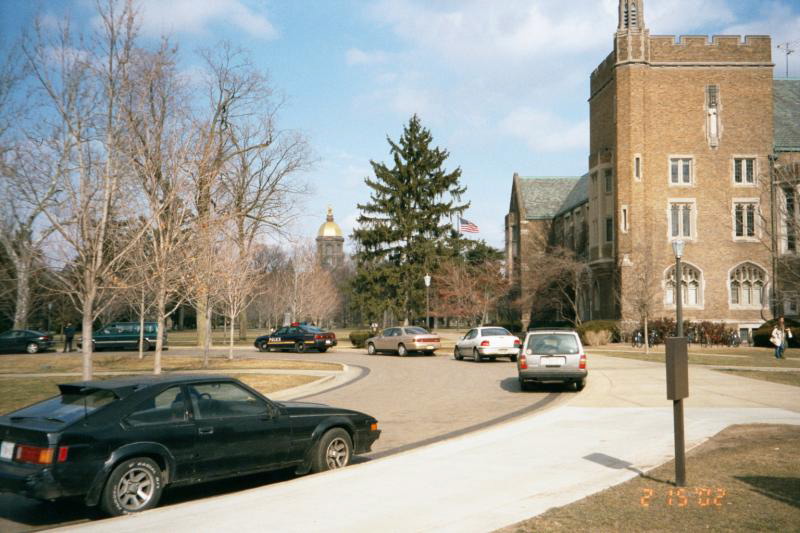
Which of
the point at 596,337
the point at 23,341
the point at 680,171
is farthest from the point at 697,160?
the point at 23,341

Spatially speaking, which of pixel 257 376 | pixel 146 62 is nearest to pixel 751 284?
pixel 257 376

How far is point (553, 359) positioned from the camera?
54.3 ft

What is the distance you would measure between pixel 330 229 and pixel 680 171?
436ft

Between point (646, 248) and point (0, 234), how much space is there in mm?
33812

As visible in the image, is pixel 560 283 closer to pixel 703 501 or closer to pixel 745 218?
pixel 745 218

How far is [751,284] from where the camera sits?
4322 centimetres

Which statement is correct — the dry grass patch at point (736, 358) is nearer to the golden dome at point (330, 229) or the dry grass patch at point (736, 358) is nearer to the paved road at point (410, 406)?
the paved road at point (410, 406)

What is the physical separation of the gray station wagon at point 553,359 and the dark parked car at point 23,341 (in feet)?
107

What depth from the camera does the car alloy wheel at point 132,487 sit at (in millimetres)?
6602

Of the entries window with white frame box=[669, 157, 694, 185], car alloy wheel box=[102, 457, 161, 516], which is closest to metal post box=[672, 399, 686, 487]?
car alloy wheel box=[102, 457, 161, 516]

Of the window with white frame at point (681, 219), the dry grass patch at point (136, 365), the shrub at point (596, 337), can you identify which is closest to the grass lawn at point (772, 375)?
the dry grass patch at point (136, 365)

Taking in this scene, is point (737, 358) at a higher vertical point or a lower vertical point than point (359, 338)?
lower

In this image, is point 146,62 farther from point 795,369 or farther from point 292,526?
point 795,369
